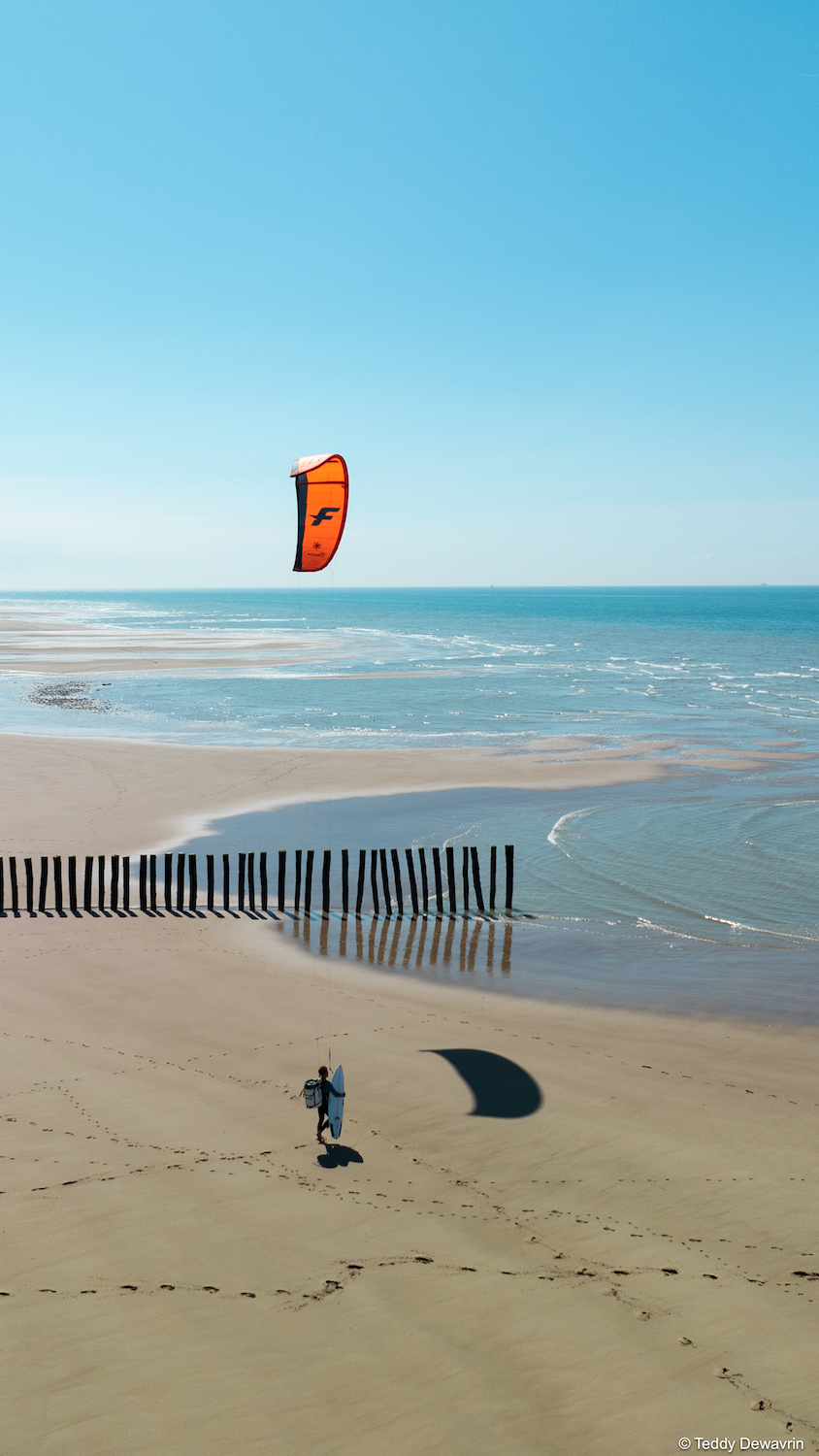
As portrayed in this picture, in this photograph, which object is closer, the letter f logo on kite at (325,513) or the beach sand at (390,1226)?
the beach sand at (390,1226)

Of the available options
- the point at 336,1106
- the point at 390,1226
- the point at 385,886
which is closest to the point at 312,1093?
the point at 336,1106

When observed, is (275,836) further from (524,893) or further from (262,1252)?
(262,1252)

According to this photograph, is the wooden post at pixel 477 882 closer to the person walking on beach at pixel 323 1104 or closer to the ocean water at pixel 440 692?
the person walking on beach at pixel 323 1104

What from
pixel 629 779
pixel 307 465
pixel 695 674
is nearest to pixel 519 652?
pixel 695 674

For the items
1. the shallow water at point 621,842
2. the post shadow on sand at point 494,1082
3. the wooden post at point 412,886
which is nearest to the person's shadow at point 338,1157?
the post shadow on sand at point 494,1082

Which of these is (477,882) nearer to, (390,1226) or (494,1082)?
(494,1082)

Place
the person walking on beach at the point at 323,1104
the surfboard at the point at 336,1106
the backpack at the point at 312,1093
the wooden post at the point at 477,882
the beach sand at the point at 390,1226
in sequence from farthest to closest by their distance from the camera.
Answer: the wooden post at the point at 477,882
the surfboard at the point at 336,1106
the person walking on beach at the point at 323,1104
the backpack at the point at 312,1093
the beach sand at the point at 390,1226
